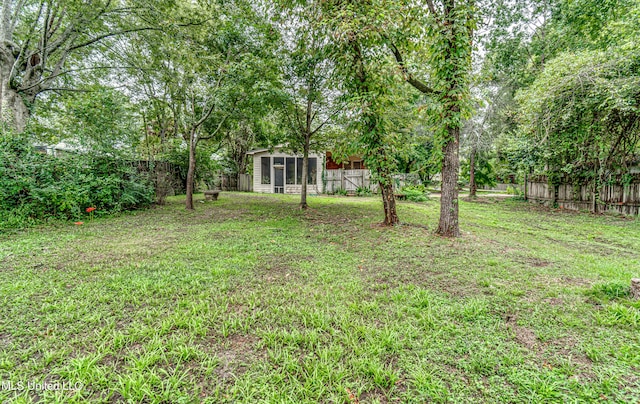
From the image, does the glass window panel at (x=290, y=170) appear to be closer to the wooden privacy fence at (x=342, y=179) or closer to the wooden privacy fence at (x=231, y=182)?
the wooden privacy fence at (x=342, y=179)

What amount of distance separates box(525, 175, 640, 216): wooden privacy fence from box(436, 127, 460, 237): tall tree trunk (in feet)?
23.9

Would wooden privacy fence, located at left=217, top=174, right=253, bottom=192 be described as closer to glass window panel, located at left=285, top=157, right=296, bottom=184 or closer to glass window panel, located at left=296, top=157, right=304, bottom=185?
glass window panel, located at left=285, top=157, right=296, bottom=184

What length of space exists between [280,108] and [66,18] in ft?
20.5

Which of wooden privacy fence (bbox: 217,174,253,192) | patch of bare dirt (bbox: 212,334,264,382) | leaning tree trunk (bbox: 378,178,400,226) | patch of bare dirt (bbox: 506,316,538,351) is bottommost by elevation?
patch of bare dirt (bbox: 212,334,264,382)

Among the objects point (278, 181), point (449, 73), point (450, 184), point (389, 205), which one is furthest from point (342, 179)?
point (449, 73)

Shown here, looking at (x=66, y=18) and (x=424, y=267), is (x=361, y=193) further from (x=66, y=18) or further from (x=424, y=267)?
(x=66, y=18)

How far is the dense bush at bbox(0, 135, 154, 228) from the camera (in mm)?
5500

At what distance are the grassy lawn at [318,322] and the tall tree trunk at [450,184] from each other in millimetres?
627

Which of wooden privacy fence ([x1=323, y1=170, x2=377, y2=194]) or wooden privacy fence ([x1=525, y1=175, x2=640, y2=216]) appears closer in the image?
wooden privacy fence ([x1=525, y1=175, x2=640, y2=216])

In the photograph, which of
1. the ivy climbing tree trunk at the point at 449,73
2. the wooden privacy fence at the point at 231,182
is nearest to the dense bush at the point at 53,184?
the ivy climbing tree trunk at the point at 449,73

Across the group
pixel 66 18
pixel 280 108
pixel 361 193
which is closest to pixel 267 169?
pixel 361 193

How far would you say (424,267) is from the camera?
358cm

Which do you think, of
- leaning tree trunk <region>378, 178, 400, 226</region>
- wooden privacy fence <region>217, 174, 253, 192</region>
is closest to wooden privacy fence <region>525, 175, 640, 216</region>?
leaning tree trunk <region>378, 178, 400, 226</region>

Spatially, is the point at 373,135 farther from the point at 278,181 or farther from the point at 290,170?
the point at 278,181
